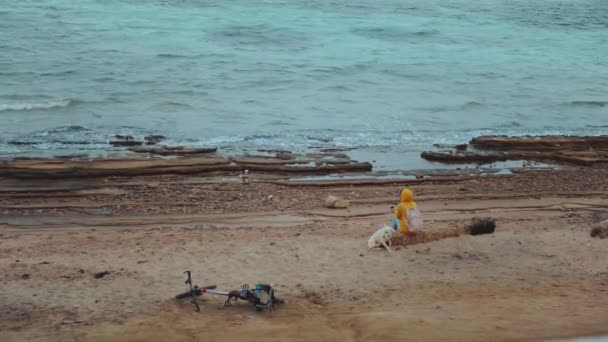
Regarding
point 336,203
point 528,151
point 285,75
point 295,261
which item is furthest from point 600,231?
point 285,75

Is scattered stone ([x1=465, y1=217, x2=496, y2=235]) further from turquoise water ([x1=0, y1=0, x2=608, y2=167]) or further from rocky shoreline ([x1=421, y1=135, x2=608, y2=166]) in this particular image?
turquoise water ([x1=0, y1=0, x2=608, y2=167])

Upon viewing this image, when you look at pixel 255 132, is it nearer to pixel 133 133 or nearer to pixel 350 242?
pixel 133 133

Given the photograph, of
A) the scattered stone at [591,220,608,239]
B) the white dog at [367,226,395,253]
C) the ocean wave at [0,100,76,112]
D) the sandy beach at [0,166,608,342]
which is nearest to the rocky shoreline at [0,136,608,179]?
the sandy beach at [0,166,608,342]

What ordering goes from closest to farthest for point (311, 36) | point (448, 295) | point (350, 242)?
point (448, 295)
point (350, 242)
point (311, 36)

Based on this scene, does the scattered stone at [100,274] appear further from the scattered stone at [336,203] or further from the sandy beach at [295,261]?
the scattered stone at [336,203]

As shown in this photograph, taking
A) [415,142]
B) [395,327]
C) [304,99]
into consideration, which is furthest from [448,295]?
[304,99]

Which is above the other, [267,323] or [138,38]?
[138,38]

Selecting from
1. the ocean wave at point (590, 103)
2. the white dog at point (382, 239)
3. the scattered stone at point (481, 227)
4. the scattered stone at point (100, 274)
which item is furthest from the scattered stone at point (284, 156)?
the ocean wave at point (590, 103)
